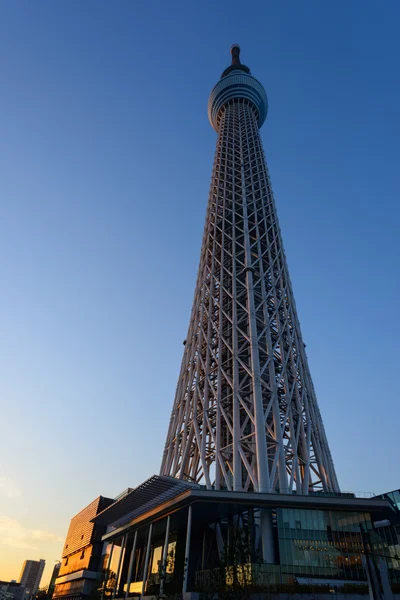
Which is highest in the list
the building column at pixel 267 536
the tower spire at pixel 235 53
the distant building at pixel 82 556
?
the tower spire at pixel 235 53

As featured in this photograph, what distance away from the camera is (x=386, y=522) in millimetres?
40531

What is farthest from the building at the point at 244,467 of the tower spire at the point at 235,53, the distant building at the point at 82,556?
the tower spire at the point at 235,53

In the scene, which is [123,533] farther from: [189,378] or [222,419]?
[189,378]

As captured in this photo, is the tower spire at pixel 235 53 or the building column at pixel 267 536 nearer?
the building column at pixel 267 536

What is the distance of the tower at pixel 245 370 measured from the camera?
40.1 m

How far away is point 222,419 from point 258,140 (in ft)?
178

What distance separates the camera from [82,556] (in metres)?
71.1

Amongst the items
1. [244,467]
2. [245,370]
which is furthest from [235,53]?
[244,467]

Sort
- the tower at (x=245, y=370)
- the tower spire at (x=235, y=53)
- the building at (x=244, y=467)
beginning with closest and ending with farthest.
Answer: the building at (x=244, y=467) → the tower at (x=245, y=370) → the tower spire at (x=235, y=53)

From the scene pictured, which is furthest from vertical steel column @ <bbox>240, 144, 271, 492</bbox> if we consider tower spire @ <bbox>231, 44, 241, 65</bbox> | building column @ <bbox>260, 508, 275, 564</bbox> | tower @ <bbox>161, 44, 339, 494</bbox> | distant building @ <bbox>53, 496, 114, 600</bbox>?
tower spire @ <bbox>231, 44, 241, 65</bbox>

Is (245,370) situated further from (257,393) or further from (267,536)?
(267,536)

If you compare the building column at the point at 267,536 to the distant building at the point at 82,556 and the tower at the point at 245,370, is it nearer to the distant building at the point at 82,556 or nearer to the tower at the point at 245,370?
the tower at the point at 245,370

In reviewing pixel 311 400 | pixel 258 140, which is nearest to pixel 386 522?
pixel 311 400

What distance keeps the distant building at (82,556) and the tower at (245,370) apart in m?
27.1
